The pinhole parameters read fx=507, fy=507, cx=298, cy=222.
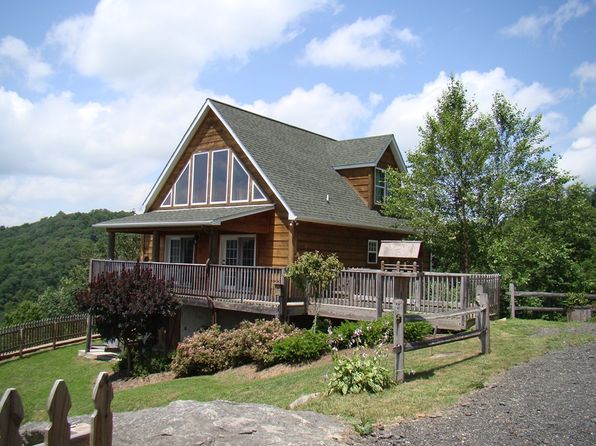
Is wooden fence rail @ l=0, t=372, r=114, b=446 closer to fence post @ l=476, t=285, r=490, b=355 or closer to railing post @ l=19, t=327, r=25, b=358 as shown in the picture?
fence post @ l=476, t=285, r=490, b=355

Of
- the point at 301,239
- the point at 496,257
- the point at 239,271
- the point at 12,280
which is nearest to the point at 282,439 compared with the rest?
the point at 239,271

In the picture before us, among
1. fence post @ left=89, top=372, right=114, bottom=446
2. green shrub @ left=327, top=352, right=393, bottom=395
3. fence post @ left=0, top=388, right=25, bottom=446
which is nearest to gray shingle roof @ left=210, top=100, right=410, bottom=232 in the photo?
green shrub @ left=327, top=352, right=393, bottom=395

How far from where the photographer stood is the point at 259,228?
66.5 ft

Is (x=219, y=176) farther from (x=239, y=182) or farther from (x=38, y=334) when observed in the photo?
(x=38, y=334)

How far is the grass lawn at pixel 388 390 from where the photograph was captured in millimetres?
7746

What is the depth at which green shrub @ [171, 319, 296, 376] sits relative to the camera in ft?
49.2

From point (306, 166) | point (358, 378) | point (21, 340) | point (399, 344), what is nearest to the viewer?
point (358, 378)

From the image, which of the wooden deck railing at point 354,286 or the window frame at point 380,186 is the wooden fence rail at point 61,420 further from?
the window frame at point 380,186

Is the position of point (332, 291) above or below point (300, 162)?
below

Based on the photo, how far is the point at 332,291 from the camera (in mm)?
16984

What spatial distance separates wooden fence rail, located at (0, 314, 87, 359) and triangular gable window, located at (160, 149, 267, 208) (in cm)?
901

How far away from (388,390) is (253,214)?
1207cm

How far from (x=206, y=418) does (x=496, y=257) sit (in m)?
16.4

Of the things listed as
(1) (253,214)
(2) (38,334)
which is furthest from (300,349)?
(2) (38,334)
